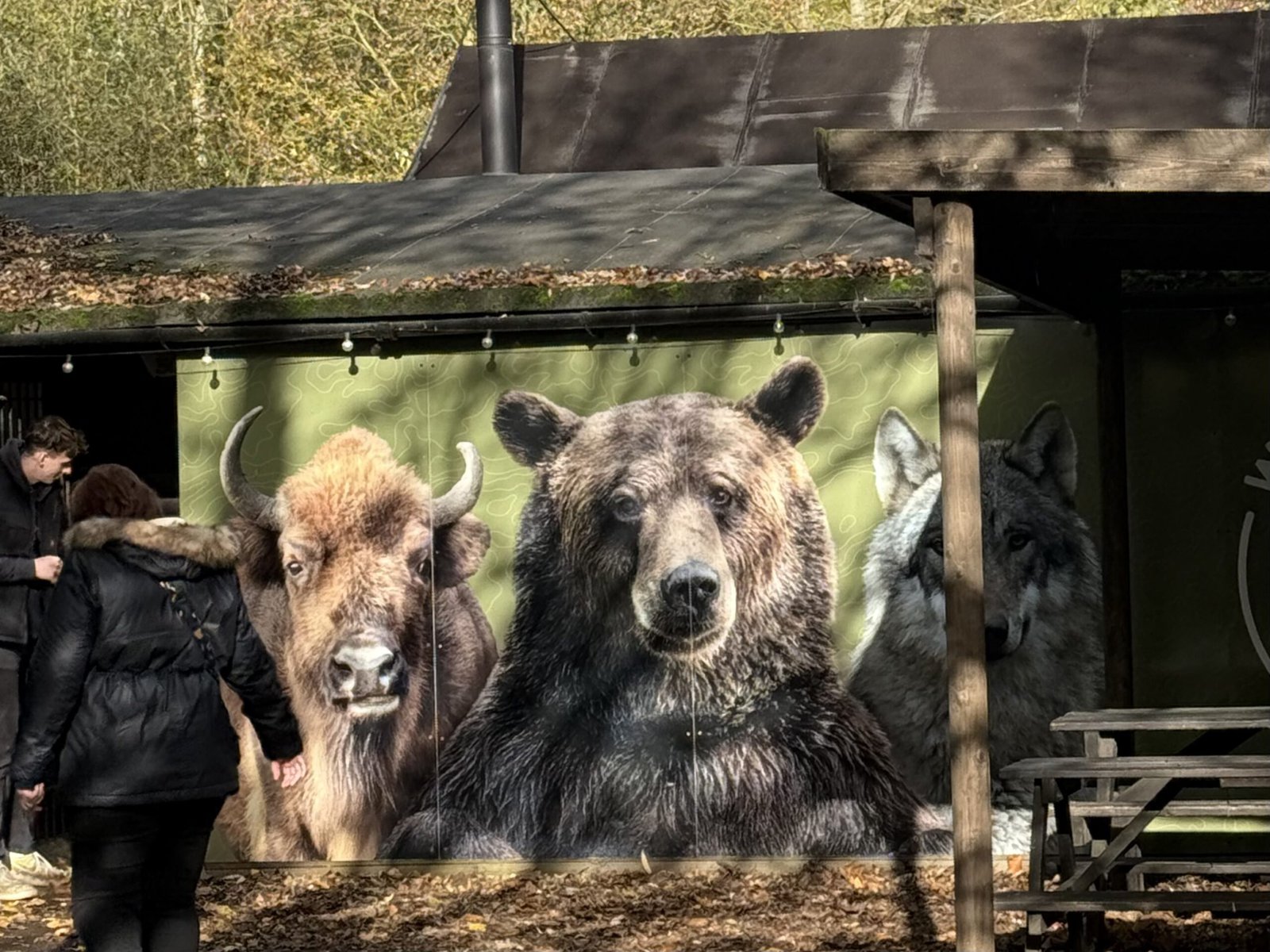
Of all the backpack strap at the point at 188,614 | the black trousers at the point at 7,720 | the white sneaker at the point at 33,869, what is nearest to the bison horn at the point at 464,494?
the black trousers at the point at 7,720

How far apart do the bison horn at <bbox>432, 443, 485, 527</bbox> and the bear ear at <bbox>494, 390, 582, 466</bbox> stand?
180mm

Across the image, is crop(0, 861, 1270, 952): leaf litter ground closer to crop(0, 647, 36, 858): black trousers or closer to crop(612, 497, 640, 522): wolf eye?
crop(0, 647, 36, 858): black trousers

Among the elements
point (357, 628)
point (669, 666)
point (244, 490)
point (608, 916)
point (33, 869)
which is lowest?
point (608, 916)

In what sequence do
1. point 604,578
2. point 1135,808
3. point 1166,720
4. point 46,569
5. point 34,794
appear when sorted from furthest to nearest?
point 604,578
point 46,569
point 1166,720
point 1135,808
point 34,794

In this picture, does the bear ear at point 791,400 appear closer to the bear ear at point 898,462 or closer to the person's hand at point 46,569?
the bear ear at point 898,462

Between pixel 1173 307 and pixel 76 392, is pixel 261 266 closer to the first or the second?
pixel 76 392

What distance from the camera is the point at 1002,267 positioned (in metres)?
9.19

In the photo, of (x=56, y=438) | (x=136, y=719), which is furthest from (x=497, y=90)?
(x=136, y=719)

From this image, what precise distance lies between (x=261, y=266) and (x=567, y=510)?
234 centimetres

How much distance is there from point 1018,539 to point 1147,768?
277cm

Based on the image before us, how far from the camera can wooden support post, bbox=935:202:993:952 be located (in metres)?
7.39

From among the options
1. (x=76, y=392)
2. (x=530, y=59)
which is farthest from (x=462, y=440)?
(x=530, y=59)

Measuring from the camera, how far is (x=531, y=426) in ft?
36.9

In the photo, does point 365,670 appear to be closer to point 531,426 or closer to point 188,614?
point 531,426
